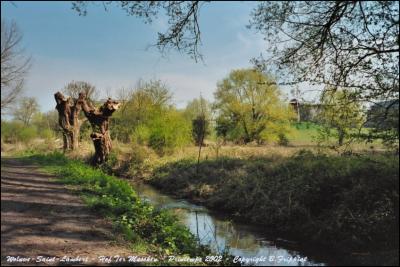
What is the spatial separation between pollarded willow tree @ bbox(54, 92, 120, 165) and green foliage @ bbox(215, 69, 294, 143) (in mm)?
18949

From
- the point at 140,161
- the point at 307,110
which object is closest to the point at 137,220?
the point at 307,110

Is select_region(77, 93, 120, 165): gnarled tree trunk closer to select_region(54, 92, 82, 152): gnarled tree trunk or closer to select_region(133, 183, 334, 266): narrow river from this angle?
select_region(54, 92, 82, 152): gnarled tree trunk

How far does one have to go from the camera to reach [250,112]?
146 ft

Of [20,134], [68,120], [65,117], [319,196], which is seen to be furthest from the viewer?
[68,120]

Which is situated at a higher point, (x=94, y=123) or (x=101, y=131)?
(x=94, y=123)

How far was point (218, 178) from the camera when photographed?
60.3ft

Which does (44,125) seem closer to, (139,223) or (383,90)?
(139,223)

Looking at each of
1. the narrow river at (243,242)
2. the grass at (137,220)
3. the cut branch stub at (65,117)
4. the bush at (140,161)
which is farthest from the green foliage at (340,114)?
the cut branch stub at (65,117)

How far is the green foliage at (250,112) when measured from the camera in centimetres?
4366

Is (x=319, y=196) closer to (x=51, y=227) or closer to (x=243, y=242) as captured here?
(x=243, y=242)

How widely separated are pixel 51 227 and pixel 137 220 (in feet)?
6.54

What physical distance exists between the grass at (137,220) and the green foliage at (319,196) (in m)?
3.96

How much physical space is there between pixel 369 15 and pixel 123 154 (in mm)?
19012

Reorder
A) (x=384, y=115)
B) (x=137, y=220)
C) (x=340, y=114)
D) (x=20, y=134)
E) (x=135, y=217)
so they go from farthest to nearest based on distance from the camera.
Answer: (x=20, y=134), (x=340, y=114), (x=135, y=217), (x=137, y=220), (x=384, y=115)
